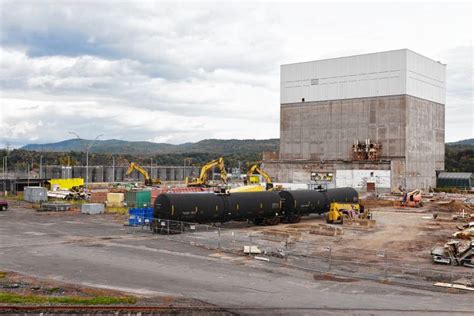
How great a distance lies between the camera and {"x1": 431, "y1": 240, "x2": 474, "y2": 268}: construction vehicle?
27156mm

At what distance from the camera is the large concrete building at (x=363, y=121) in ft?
293

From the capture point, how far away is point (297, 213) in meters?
46.8

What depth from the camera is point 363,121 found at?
9431 centimetres

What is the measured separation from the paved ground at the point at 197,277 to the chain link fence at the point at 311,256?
1.31 m

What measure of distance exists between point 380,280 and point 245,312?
870cm

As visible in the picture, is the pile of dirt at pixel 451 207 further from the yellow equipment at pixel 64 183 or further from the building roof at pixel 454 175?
the yellow equipment at pixel 64 183

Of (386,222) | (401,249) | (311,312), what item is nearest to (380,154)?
(386,222)

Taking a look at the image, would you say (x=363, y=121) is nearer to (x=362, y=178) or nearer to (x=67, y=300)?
(x=362, y=178)

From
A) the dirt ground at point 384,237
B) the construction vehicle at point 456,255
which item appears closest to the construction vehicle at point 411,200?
the dirt ground at point 384,237

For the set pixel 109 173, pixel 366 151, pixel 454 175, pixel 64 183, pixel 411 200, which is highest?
pixel 366 151

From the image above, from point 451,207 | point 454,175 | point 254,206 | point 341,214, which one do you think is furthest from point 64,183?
point 454,175

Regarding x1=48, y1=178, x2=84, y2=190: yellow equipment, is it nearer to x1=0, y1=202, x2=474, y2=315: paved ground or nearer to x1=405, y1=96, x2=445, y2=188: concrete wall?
x1=0, y1=202, x2=474, y2=315: paved ground

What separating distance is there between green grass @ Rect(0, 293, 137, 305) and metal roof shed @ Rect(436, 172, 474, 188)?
93.0 metres

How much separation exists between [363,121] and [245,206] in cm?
5878
